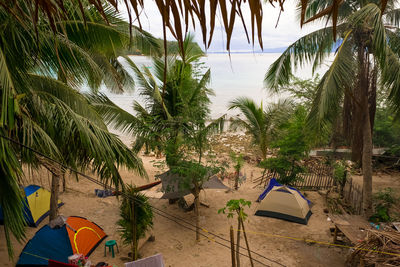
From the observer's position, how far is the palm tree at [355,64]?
614cm

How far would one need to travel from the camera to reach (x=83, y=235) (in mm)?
6953

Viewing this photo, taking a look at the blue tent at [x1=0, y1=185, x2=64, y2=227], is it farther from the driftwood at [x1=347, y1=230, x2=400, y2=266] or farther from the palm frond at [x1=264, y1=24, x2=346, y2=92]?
the driftwood at [x1=347, y1=230, x2=400, y2=266]

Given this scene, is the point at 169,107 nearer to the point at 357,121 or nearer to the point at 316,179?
the point at 357,121

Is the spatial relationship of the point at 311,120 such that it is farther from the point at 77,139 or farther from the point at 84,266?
the point at 84,266

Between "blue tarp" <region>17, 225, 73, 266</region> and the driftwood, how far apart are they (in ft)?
18.8

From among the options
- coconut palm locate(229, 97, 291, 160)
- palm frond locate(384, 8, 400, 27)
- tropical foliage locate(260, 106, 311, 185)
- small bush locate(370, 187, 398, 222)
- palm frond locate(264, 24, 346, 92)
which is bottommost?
small bush locate(370, 187, 398, 222)

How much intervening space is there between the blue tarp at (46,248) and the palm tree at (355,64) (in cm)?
602

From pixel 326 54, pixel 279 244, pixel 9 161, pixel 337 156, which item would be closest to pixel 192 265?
pixel 279 244

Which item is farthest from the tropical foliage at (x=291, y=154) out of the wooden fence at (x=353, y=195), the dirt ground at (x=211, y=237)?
the wooden fence at (x=353, y=195)

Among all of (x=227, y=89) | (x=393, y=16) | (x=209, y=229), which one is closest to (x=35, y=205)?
(x=209, y=229)

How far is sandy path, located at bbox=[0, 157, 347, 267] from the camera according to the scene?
6895mm

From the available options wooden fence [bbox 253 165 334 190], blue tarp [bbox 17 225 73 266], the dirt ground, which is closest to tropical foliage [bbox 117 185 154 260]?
the dirt ground

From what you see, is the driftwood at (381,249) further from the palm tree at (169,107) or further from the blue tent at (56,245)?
the blue tent at (56,245)

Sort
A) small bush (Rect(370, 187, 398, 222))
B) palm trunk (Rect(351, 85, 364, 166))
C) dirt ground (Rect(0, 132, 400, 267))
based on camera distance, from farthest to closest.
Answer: small bush (Rect(370, 187, 398, 222))
palm trunk (Rect(351, 85, 364, 166))
dirt ground (Rect(0, 132, 400, 267))
